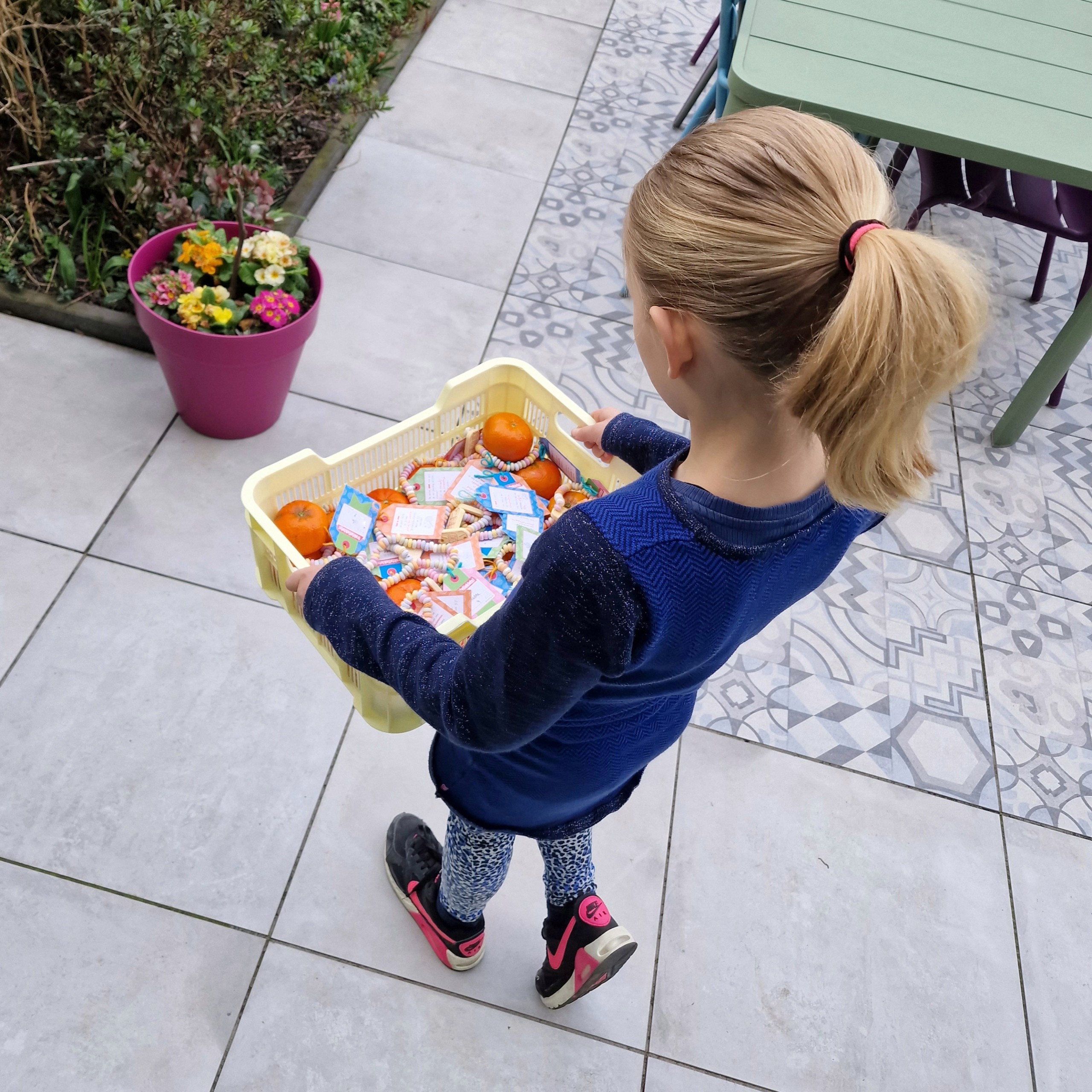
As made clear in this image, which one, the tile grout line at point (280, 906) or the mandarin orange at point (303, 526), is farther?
the mandarin orange at point (303, 526)

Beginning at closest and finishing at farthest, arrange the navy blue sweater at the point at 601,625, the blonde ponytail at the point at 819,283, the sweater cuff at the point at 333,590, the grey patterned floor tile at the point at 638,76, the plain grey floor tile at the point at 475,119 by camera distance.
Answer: the blonde ponytail at the point at 819,283, the navy blue sweater at the point at 601,625, the sweater cuff at the point at 333,590, the plain grey floor tile at the point at 475,119, the grey patterned floor tile at the point at 638,76

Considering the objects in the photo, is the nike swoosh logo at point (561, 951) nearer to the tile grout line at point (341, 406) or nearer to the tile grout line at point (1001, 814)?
the tile grout line at point (1001, 814)

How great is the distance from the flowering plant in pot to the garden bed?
0.62 feet

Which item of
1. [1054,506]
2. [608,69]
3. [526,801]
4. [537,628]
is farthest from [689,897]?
[608,69]

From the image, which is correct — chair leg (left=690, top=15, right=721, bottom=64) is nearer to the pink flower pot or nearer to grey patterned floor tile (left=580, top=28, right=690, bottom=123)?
grey patterned floor tile (left=580, top=28, right=690, bottom=123)

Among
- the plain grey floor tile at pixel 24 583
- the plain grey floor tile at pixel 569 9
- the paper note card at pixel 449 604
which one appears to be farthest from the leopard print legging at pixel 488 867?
the plain grey floor tile at pixel 569 9

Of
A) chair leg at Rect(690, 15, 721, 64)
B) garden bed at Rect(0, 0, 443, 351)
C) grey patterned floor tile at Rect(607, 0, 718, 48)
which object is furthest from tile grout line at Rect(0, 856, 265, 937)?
grey patterned floor tile at Rect(607, 0, 718, 48)

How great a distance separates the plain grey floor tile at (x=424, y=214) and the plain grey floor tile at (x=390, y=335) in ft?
0.13

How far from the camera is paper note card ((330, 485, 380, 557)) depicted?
1.76m

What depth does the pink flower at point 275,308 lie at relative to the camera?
2.16 meters

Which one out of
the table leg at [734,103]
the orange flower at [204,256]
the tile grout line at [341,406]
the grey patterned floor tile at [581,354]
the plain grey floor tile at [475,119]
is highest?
the table leg at [734,103]

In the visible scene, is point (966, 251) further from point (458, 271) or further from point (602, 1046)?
point (458, 271)

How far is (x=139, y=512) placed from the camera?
7.28 ft

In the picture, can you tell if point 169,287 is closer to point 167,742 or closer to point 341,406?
point 341,406
